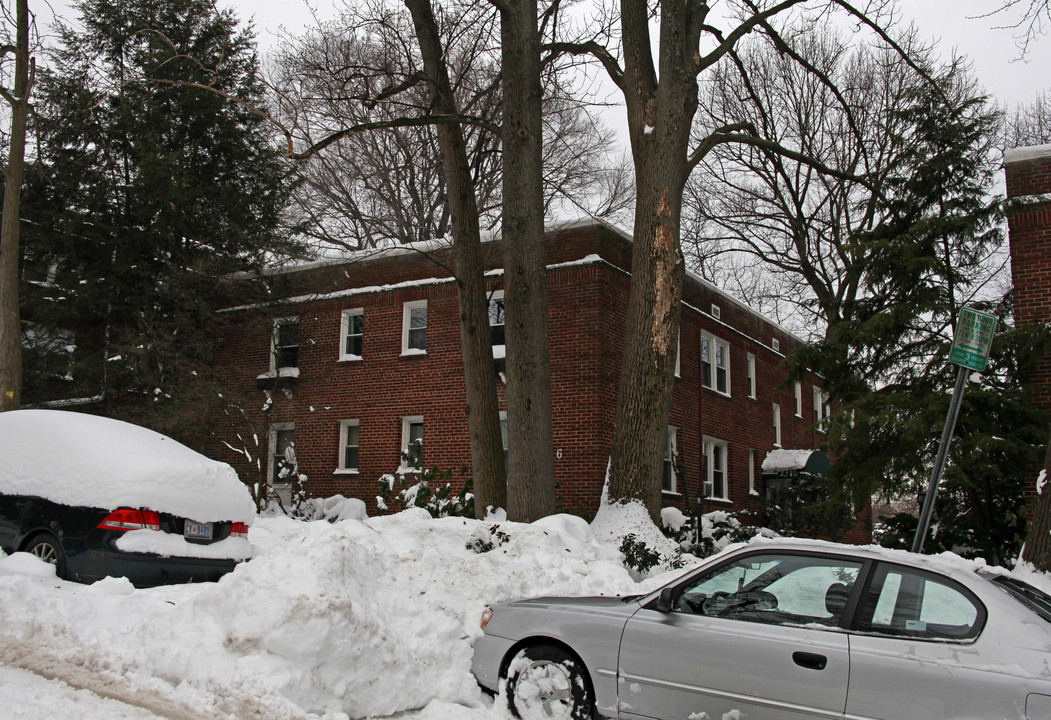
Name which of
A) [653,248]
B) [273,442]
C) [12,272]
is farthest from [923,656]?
[273,442]

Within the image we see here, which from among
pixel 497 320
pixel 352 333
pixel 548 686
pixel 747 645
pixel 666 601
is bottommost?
pixel 548 686

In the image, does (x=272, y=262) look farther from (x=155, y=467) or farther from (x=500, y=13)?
(x=155, y=467)

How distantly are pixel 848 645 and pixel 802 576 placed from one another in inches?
22.0

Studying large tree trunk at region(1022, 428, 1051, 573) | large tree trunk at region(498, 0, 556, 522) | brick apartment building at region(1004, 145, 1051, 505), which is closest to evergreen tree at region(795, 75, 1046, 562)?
brick apartment building at region(1004, 145, 1051, 505)

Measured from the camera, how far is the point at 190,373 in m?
18.2

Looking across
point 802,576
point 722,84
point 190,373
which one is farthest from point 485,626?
point 722,84

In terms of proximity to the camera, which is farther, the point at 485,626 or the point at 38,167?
the point at 38,167

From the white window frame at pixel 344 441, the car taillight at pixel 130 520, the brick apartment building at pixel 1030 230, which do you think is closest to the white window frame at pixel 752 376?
the white window frame at pixel 344 441

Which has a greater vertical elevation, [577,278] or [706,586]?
[577,278]

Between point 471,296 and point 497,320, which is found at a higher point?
point 497,320

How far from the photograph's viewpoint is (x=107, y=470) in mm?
7668

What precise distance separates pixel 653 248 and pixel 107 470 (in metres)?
7.47

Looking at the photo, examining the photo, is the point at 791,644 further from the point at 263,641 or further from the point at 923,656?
the point at 263,641

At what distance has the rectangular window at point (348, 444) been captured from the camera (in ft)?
68.2
